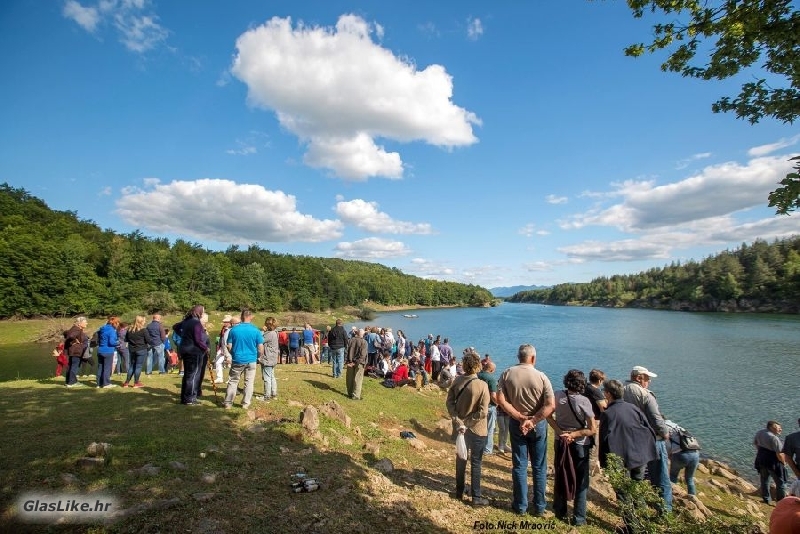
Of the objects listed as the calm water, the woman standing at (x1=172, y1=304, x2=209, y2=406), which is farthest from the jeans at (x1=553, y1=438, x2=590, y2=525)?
the calm water

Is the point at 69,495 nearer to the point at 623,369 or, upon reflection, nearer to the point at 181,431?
the point at 181,431

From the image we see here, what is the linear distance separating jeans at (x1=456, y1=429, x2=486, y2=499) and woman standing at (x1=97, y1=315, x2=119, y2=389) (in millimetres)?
10218

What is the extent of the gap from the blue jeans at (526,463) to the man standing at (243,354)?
Answer: 19.9 ft

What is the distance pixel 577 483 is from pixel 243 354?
7.31 meters

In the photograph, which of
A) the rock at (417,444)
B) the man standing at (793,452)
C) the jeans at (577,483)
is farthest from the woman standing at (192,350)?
the man standing at (793,452)

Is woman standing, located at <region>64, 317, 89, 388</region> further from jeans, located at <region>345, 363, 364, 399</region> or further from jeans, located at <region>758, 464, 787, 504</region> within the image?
jeans, located at <region>758, 464, 787, 504</region>

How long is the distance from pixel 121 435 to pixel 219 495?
2969mm

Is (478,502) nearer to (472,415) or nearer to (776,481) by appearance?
(472,415)

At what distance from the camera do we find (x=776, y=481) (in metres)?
9.69

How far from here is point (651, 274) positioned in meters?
155

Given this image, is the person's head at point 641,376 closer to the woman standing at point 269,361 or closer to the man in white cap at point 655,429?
the man in white cap at point 655,429

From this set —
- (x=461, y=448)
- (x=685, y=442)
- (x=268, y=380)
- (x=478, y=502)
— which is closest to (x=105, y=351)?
(x=268, y=380)

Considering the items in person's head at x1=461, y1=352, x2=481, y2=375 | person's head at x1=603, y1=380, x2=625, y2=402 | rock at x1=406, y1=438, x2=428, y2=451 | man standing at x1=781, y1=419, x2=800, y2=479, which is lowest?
rock at x1=406, y1=438, x2=428, y2=451

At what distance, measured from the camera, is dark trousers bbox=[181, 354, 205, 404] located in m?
8.80
